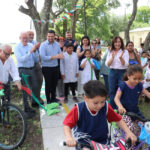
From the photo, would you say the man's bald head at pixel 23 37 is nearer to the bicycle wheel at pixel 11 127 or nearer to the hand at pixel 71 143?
the bicycle wheel at pixel 11 127

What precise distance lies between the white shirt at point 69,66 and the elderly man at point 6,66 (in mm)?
1899

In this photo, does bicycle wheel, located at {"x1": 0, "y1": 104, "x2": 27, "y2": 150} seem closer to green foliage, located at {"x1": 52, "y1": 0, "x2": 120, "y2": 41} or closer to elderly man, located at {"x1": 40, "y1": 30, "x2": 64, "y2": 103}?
elderly man, located at {"x1": 40, "y1": 30, "x2": 64, "y2": 103}

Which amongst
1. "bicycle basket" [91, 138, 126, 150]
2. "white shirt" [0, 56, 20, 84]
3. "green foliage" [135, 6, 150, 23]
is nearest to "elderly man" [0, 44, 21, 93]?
"white shirt" [0, 56, 20, 84]

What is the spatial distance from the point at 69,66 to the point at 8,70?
2074 mm

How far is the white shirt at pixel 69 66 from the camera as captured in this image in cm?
495

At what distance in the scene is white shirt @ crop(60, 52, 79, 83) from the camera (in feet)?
16.2

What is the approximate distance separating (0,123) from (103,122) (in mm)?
2315

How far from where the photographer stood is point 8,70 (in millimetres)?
3207

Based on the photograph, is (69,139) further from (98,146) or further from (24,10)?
(24,10)

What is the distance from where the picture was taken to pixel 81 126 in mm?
1799

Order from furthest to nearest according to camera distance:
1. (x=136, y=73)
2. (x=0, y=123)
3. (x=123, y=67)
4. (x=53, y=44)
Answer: (x=53, y=44) → (x=123, y=67) → (x=0, y=123) → (x=136, y=73)

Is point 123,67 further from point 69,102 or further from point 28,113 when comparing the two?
point 28,113

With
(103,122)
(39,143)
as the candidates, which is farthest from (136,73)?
(39,143)


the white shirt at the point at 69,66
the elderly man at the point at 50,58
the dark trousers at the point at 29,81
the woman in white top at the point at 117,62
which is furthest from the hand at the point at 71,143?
the white shirt at the point at 69,66
